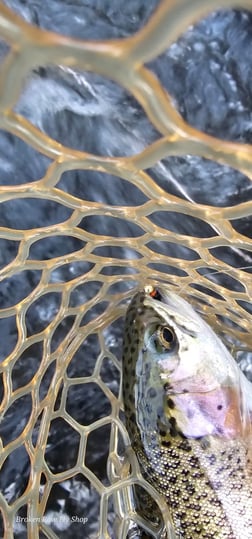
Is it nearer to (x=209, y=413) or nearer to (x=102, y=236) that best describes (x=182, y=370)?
(x=209, y=413)

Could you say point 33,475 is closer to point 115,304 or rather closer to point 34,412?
point 34,412

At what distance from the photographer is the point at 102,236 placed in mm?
1565

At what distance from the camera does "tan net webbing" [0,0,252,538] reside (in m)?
0.78

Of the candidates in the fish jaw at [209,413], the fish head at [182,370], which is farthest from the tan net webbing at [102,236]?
the fish jaw at [209,413]

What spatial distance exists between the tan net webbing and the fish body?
0.53ft

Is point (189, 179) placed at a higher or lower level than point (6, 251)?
lower

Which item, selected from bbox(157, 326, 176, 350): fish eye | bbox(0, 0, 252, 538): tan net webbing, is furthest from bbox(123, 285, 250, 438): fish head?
bbox(0, 0, 252, 538): tan net webbing

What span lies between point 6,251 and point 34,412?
0.57m

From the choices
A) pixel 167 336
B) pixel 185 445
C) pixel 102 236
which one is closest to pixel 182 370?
pixel 167 336

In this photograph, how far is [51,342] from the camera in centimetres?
193

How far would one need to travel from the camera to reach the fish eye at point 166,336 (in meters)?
1.56

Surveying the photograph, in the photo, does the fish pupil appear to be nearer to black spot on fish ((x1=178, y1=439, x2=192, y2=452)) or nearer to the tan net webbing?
the tan net webbing

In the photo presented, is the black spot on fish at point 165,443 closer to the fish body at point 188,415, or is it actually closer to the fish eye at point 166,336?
the fish body at point 188,415

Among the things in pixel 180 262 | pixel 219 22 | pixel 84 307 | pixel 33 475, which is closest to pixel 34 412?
pixel 33 475
